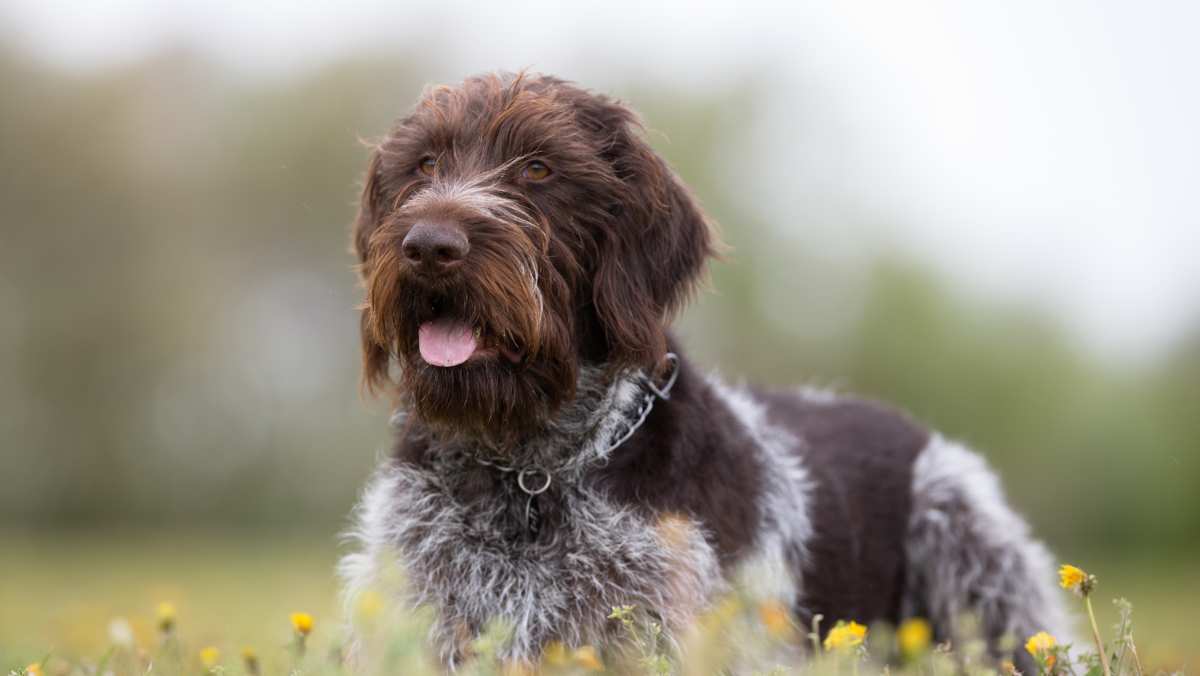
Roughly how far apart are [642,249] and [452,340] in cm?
87

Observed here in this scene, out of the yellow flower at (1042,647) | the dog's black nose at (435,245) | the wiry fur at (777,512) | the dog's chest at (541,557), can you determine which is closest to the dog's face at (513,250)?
the dog's black nose at (435,245)

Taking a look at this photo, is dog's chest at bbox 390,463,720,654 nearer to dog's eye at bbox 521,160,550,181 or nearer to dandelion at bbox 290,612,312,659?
dandelion at bbox 290,612,312,659

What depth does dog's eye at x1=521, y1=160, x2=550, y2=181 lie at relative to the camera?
174 inches

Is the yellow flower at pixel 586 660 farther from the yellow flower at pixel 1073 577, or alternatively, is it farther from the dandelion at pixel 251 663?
the yellow flower at pixel 1073 577

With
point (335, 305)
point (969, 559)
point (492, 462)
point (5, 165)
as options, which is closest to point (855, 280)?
point (335, 305)

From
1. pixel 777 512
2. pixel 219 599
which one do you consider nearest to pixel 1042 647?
pixel 777 512

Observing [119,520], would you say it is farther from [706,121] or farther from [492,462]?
[492,462]

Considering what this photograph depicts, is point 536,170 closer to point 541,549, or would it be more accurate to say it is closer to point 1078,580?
point 541,549

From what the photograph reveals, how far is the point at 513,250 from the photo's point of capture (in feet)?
13.2

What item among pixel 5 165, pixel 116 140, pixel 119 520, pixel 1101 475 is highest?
pixel 1101 475

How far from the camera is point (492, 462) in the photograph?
14.9 feet

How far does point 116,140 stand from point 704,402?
20668 mm

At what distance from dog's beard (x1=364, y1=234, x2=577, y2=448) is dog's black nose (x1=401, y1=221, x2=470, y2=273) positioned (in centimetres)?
5

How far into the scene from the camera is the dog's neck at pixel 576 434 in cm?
449
